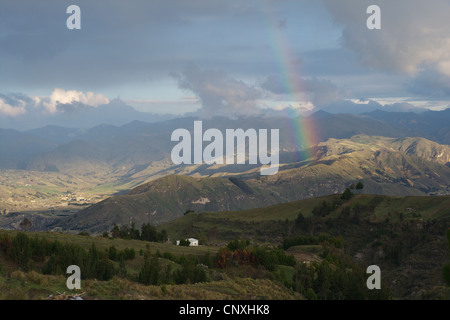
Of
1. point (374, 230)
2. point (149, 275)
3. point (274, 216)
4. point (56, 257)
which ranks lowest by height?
point (149, 275)

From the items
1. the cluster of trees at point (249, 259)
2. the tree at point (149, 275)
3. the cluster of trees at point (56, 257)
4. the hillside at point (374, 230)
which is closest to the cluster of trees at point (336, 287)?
the hillside at point (374, 230)

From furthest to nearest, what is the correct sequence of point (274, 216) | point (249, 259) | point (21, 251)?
point (274, 216) < point (249, 259) < point (21, 251)

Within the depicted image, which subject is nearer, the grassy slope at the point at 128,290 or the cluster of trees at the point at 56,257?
the grassy slope at the point at 128,290

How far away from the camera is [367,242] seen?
92.7 m

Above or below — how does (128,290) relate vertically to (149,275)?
above

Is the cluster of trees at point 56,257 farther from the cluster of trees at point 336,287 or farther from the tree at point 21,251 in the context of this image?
the cluster of trees at point 336,287

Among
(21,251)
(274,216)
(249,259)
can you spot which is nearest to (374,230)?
(274,216)

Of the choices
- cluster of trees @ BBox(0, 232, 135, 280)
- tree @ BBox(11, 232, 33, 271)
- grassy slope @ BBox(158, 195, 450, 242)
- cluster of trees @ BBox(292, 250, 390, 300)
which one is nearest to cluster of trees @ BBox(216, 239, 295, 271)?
cluster of trees @ BBox(292, 250, 390, 300)

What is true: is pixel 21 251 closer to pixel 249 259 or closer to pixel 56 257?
pixel 56 257

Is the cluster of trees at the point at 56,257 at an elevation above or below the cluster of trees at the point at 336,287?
above

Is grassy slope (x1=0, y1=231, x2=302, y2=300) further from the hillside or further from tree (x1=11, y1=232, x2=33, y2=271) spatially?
the hillside

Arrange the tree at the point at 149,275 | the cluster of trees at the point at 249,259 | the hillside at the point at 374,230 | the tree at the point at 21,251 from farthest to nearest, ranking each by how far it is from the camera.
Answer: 1. the hillside at the point at 374,230
2. the cluster of trees at the point at 249,259
3. the tree at the point at 21,251
4. the tree at the point at 149,275
